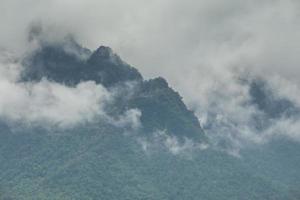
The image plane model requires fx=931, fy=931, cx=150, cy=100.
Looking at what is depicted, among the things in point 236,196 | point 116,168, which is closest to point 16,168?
point 116,168

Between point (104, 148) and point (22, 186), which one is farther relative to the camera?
point (104, 148)

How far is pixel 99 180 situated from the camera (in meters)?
186

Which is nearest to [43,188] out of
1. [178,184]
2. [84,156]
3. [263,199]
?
[84,156]

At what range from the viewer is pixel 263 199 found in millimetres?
191875

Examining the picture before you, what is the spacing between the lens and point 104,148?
198 metres

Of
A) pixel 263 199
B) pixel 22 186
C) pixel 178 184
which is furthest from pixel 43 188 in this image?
pixel 263 199

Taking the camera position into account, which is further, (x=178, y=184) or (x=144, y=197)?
(x=178, y=184)

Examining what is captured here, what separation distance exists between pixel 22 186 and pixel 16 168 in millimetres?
14690

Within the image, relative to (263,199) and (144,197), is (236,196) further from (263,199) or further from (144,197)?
(144,197)

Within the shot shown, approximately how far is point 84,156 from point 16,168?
1467cm

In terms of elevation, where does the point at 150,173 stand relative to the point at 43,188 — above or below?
above

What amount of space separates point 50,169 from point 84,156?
7.69 meters

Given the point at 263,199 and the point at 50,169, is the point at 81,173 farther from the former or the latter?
the point at 263,199

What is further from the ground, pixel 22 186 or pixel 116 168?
pixel 116 168
